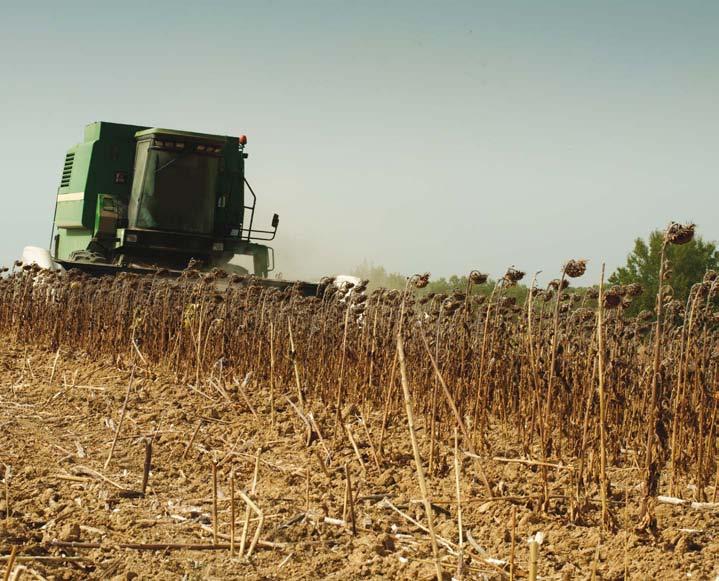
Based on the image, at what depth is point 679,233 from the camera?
3.97 metres

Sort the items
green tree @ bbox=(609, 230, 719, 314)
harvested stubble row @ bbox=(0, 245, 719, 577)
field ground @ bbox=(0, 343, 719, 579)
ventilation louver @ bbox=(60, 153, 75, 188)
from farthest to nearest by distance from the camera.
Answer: green tree @ bbox=(609, 230, 719, 314)
ventilation louver @ bbox=(60, 153, 75, 188)
harvested stubble row @ bbox=(0, 245, 719, 577)
field ground @ bbox=(0, 343, 719, 579)

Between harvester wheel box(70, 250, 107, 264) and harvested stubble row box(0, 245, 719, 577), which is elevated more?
harvester wheel box(70, 250, 107, 264)

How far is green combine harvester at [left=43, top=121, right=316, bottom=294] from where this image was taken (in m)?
15.0

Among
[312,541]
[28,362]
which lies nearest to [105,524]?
[312,541]

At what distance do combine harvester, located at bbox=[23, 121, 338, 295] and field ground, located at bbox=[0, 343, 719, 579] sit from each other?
296 inches

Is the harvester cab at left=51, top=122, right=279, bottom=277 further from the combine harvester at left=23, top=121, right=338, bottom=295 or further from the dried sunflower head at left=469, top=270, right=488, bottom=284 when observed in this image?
the dried sunflower head at left=469, top=270, right=488, bottom=284

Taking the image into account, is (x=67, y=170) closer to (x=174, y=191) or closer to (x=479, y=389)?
(x=174, y=191)

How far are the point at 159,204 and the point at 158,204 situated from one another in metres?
0.02

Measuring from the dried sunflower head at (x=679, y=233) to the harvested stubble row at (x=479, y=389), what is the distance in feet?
1.23

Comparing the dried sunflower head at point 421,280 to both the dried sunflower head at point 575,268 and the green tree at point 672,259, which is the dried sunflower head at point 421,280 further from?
the green tree at point 672,259

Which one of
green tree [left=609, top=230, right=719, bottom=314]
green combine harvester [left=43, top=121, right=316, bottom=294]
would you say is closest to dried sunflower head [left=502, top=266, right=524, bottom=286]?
green combine harvester [left=43, top=121, right=316, bottom=294]

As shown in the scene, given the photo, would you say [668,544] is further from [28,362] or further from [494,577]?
[28,362]

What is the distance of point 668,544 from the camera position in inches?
159

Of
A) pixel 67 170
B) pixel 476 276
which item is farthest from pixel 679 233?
pixel 67 170
